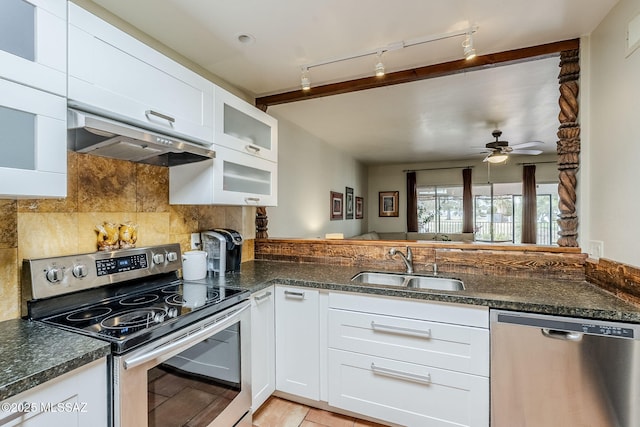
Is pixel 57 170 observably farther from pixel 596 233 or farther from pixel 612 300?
pixel 596 233

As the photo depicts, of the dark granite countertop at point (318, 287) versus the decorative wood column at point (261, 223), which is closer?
the dark granite countertop at point (318, 287)

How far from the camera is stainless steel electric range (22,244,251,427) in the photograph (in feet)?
3.41

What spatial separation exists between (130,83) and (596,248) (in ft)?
8.33

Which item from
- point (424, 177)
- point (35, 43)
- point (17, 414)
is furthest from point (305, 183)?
point (424, 177)

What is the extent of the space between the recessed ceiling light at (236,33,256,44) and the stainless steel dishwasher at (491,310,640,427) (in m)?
2.00

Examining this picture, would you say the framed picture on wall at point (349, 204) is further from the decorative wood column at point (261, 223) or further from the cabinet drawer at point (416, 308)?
the cabinet drawer at point (416, 308)

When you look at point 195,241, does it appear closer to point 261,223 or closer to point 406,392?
point 261,223

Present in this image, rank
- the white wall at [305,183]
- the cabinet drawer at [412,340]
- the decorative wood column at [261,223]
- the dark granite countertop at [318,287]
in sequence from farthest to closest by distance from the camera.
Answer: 1. the white wall at [305,183]
2. the decorative wood column at [261,223]
3. the cabinet drawer at [412,340]
4. the dark granite countertop at [318,287]

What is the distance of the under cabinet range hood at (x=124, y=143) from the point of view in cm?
109

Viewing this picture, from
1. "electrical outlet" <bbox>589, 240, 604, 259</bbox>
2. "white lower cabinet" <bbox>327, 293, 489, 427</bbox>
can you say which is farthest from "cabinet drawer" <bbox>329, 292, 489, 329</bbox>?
"electrical outlet" <bbox>589, 240, 604, 259</bbox>

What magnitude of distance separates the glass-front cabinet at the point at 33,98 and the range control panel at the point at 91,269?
42cm

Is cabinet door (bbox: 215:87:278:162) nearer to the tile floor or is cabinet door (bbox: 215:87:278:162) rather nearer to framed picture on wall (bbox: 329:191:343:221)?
the tile floor

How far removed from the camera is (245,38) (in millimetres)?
1784

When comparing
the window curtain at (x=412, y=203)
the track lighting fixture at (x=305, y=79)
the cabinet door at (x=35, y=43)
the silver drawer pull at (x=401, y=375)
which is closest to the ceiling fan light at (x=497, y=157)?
the window curtain at (x=412, y=203)
